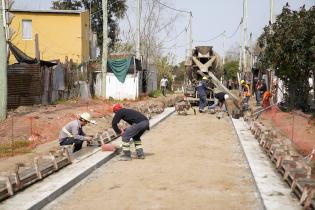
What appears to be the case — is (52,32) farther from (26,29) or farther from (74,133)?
(74,133)

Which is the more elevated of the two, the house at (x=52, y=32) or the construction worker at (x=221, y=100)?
the house at (x=52, y=32)

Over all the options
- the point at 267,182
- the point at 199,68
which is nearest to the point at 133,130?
the point at 267,182

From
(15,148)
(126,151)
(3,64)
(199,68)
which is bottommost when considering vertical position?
(15,148)

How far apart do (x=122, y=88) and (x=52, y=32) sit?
30.0ft

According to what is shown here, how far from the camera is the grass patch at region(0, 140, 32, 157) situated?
1282cm

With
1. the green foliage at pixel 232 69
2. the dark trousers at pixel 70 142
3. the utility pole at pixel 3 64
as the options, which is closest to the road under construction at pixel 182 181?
the dark trousers at pixel 70 142

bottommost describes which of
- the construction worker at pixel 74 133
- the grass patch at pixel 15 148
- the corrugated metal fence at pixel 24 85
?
the grass patch at pixel 15 148

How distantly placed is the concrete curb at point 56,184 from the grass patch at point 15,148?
2.31 m

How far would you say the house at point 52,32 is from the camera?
1489 inches

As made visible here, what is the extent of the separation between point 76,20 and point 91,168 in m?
29.2

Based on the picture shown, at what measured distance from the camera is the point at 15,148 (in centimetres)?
1351

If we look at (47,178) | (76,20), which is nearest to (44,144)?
(47,178)

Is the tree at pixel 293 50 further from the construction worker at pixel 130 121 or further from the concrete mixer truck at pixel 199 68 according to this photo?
the construction worker at pixel 130 121

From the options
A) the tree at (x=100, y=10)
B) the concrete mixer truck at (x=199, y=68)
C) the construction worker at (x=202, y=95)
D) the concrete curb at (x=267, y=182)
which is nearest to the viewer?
the concrete curb at (x=267, y=182)
